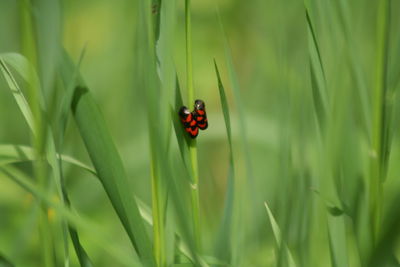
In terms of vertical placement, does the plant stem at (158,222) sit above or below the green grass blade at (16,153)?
below

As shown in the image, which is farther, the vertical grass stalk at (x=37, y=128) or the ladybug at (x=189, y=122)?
the ladybug at (x=189, y=122)

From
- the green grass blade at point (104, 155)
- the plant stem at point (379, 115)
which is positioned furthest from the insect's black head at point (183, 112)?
the plant stem at point (379, 115)

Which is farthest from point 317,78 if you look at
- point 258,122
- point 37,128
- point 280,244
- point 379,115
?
point 258,122

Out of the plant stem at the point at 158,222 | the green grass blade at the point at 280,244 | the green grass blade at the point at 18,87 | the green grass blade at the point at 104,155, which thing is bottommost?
the green grass blade at the point at 280,244

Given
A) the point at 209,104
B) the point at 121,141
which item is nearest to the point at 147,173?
the point at 121,141

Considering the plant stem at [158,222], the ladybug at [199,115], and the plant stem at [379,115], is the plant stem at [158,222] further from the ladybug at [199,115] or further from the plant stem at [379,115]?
the plant stem at [379,115]

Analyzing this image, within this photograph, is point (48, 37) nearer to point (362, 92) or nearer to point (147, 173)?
point (362, 92)
